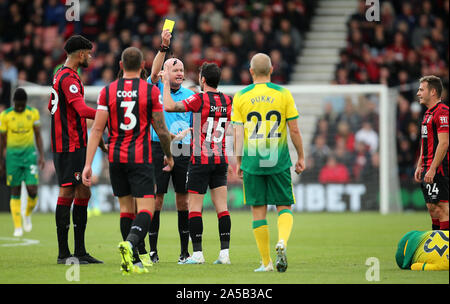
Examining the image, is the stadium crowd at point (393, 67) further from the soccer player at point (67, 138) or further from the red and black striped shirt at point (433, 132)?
the soccer player at point (67, 138)

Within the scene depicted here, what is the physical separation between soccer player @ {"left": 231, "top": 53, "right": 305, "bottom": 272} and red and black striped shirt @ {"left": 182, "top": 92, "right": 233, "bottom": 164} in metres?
0.94

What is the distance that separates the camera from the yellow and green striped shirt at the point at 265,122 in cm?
818

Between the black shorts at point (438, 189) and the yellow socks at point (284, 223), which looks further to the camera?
the black shorts at point (438, 189)

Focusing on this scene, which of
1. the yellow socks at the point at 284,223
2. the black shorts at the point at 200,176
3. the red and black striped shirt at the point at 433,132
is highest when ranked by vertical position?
the red and black striped shirt at the point at 433,132

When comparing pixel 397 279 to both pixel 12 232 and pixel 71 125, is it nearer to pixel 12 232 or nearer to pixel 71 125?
pixel 71 125

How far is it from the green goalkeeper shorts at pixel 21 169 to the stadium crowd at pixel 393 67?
26.8 ft

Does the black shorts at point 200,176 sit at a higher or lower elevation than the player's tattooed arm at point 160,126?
lower

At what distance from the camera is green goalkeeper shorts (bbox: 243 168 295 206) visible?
823 cm

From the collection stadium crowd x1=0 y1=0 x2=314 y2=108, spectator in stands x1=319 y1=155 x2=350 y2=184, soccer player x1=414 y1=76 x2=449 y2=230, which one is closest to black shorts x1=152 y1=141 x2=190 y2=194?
soccer player x1=414 y1=76 x2=449 y2=230

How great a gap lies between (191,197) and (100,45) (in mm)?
15281

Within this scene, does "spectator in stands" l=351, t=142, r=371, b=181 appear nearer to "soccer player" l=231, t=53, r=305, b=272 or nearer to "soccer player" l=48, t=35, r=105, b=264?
"soccer player" l=48, t=35, r=105, b=264

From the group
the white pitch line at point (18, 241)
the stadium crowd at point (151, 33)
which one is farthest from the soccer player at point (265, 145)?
the stadium crowd at point (151, 33)

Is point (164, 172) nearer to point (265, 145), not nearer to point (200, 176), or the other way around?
point (200, 176)

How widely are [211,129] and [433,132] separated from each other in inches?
112
